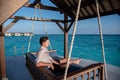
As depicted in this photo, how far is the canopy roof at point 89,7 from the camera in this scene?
4.93m

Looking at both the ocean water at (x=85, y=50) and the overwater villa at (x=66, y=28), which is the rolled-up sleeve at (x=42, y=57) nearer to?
the overwater villa at (x=66, y=28)

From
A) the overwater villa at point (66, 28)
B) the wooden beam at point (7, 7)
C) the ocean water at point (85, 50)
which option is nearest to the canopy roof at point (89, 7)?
the overwater villa at point (66, 28)

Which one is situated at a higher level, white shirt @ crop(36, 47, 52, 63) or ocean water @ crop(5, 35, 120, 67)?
white shirt @ crop(36, 47, 52, 63)

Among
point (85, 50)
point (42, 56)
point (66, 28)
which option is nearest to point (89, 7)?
point (66, 28)

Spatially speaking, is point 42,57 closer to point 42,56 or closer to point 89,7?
point 42,56

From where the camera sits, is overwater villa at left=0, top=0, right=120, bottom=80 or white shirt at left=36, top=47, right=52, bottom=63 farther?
white shirt at left=36, top=47, right=52, bottom=63

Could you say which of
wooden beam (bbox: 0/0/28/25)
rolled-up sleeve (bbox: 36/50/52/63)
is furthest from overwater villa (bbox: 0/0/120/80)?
rolled-up sleeve (bbox: 36/50/52/63)

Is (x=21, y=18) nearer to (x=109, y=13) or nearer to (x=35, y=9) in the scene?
(x=35, y=9)

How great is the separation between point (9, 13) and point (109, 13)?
458 centimetres

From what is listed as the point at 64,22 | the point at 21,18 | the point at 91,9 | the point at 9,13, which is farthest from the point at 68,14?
the point at 9,13

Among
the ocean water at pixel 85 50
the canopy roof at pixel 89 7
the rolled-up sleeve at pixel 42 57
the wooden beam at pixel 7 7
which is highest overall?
the canopy roof at pixel 89 7

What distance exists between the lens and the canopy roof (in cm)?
493

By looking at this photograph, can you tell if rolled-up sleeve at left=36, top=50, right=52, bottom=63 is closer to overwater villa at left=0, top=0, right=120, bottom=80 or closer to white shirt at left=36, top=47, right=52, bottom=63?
white shirt at left=36, top=47, right=52, bottom=63

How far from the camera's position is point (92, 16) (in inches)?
237
